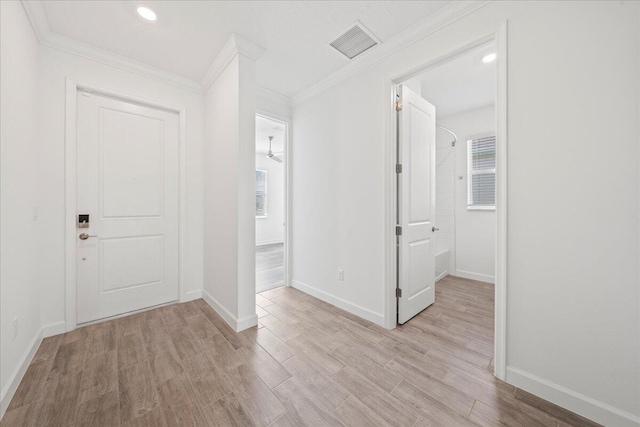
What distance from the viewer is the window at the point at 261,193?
743 centimetres

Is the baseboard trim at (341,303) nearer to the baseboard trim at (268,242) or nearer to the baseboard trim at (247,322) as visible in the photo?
the baseboard trim at (247,322)

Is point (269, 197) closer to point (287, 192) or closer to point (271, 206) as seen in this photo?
point (271, 206)

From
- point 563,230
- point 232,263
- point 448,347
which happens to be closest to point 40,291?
point 232,263

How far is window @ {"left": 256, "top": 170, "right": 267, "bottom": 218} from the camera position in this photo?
24.4 feet

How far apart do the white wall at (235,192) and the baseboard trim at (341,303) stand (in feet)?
3.03

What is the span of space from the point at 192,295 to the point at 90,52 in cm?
278

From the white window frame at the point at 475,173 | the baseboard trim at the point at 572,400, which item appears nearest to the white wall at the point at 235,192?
the baseboard trim at the point at 572,400

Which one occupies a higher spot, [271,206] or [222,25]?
[222,25]

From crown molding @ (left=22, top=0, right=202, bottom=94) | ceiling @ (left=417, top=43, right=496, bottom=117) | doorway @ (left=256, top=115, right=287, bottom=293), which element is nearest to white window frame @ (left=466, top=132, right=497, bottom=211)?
ceiling @ (left=417, top=43, right=496, bottom=117)

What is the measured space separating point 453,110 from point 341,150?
8.31ft

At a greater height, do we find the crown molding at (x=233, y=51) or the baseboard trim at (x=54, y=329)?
the crown molding at (x=233, y=51)

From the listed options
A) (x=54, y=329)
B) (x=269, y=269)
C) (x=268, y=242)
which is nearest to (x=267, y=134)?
(x=269, y=269)

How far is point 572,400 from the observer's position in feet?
4.45

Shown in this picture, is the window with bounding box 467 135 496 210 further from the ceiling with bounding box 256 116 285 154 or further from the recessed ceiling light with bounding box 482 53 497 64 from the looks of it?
the ceiling with bounding box 256 116 285 154
